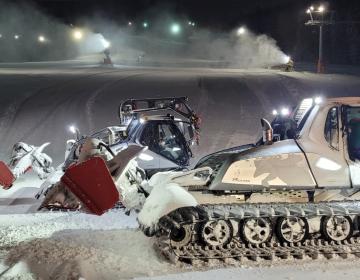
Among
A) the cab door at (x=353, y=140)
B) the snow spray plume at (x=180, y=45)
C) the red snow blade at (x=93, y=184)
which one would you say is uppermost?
the snow spray plume at (x=180, y=45)

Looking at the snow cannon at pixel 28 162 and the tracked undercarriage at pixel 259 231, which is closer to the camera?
the tracked undercarriage at pixel 259 231

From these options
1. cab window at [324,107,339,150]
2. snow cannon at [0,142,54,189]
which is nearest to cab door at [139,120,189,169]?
snow cannon at [0,142,54,189]

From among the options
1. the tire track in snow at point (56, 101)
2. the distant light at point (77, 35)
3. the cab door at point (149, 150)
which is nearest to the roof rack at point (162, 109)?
the cab door at point (149, 150)

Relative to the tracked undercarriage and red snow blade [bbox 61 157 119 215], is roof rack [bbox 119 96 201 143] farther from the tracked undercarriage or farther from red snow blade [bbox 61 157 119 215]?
the tracked undercarriage

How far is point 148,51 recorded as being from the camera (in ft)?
224

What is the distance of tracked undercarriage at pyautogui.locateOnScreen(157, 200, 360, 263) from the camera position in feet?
21.1

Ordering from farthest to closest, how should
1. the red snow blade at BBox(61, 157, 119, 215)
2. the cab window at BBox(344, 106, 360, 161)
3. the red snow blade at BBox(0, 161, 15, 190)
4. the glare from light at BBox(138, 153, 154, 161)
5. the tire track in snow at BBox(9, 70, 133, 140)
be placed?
the tire track in snow at BBox(9, 70, 133, 140) < the glare from light at BBox(138, 153, 154, 161) < the red snow blade at BBox(0, 161, 15, 190) < the cab window at BBox(344, 106, 360, 161) < the red snow blade at BBox(61, 157, 119, 215)

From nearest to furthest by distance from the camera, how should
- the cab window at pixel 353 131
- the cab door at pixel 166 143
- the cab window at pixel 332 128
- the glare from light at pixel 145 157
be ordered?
the cab window at pixel 332 128 < the cab window at pixel 353 131 < the glare from light at pixel 145 157 < the cab door at pixel 166 143

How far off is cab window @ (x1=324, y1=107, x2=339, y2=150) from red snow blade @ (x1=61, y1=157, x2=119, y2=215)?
3025mm

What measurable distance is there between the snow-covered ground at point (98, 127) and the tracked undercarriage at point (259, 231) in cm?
20

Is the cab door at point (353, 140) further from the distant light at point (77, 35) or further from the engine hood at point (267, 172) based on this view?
the distant light at point (77, 35)

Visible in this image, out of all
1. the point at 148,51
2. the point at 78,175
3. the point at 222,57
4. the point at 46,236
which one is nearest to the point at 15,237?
the point at 46,236

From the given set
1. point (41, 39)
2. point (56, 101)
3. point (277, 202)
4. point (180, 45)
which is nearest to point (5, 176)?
point (277, 202)

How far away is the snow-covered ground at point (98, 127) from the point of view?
20.6 feet
